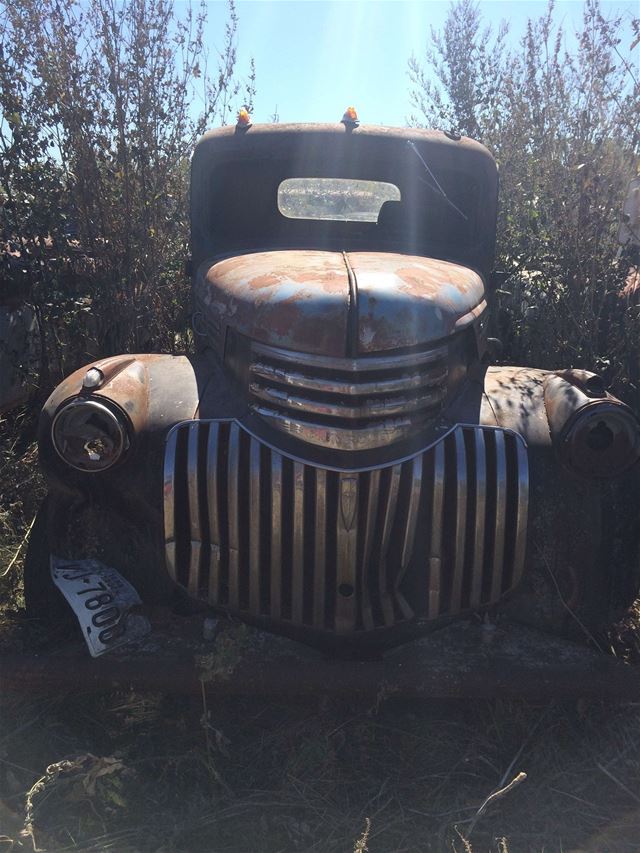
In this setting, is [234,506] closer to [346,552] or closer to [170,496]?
[170,496]

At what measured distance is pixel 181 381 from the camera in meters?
2.93

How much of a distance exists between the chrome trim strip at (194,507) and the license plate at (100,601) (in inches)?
9.6

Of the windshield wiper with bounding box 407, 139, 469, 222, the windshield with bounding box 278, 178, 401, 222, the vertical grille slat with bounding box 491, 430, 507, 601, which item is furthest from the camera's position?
the windshield with bounding box 278, 178, 401, 222

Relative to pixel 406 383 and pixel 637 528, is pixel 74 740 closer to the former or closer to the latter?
pixel 406 383

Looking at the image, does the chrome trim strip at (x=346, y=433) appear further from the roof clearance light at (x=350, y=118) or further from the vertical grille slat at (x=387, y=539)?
the roof clearance light at (x=350, y=118)

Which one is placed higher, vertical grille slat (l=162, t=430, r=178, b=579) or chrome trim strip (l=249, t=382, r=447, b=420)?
chrome trim strip (l=249, t=382, r=447, b=420)

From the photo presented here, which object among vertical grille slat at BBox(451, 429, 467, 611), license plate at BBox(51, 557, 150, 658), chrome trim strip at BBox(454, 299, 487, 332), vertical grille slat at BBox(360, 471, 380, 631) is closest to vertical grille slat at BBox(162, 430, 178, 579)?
license plate at BBox(51, 557, 150, 658)

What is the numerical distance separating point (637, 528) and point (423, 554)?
774 mm

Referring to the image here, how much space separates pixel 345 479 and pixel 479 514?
0.48 meters

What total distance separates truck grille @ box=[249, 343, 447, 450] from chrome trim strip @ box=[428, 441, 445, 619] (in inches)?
5.6

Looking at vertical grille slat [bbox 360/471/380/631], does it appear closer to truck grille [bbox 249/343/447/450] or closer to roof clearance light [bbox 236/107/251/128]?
truck grille [bbox 249/343/447/450]

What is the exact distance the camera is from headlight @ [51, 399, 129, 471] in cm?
263

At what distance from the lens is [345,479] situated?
8.24 feet

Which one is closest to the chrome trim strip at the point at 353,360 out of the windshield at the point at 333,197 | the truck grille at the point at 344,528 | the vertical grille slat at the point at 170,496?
the truck grille at the point at 344,528
